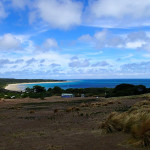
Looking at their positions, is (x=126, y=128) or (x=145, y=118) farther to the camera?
(x=126, y=128)

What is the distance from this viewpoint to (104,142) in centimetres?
840

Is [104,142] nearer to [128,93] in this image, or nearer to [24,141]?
[24,141]

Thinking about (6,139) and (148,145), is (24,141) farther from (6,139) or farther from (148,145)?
(148,145)

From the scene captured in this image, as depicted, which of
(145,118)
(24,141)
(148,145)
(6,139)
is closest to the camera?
(148,145)

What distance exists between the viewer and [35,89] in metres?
69.8

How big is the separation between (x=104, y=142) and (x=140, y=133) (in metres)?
1.25

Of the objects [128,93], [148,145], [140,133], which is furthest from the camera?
[128,93]

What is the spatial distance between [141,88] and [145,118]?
42.0 meters

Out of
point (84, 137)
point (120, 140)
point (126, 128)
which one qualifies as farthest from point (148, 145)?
point (84, 137)

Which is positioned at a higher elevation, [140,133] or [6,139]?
[140,133]

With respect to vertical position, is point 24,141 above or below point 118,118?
below

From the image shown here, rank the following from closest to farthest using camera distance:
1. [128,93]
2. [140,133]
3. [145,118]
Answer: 1. [140,133]
2. [145,118]
3. [128,93]

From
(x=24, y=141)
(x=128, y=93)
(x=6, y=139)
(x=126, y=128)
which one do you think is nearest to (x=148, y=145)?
(x=126, y=128)

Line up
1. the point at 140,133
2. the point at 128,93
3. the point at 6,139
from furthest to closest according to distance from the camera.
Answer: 1. the point at 128,93
2. the point at 6,139
3. the point at 140,133
